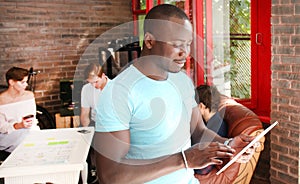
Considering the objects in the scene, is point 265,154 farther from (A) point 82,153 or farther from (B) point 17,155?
(B) point 17,155

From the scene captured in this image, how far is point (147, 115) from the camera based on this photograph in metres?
1.37

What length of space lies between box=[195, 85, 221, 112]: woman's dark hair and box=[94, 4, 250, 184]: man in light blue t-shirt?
6.51ft

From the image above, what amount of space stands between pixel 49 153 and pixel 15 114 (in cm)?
120

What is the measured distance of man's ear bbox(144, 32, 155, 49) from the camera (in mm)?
1438

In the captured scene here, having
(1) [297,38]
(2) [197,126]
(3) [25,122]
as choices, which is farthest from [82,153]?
(1) [297,38]

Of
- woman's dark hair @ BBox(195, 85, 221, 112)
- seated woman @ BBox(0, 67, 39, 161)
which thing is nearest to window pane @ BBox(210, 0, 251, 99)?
woman's dark hair @ BBox(195, 85, 221, 112)

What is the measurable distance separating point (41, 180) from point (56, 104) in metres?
3.41

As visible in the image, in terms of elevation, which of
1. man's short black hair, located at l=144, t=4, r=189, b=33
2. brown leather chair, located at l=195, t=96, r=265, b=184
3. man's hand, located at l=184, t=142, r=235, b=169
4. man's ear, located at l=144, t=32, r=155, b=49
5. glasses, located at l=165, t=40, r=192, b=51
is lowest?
brown leather chair, located at l=195, t=96, r=265, b=184

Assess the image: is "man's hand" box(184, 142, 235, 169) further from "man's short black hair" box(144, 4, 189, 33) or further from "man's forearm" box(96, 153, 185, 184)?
"man's short black hair" box(144, 4, 189, 33)

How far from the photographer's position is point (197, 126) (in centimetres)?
173

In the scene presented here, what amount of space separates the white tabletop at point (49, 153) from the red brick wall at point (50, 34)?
217 centimetres

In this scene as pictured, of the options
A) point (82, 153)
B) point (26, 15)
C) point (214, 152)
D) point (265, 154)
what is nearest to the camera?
point (214, 152)

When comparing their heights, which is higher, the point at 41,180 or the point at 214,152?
the point at 214,152

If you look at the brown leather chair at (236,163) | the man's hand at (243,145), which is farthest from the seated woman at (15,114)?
the man's hand at (243,145)
